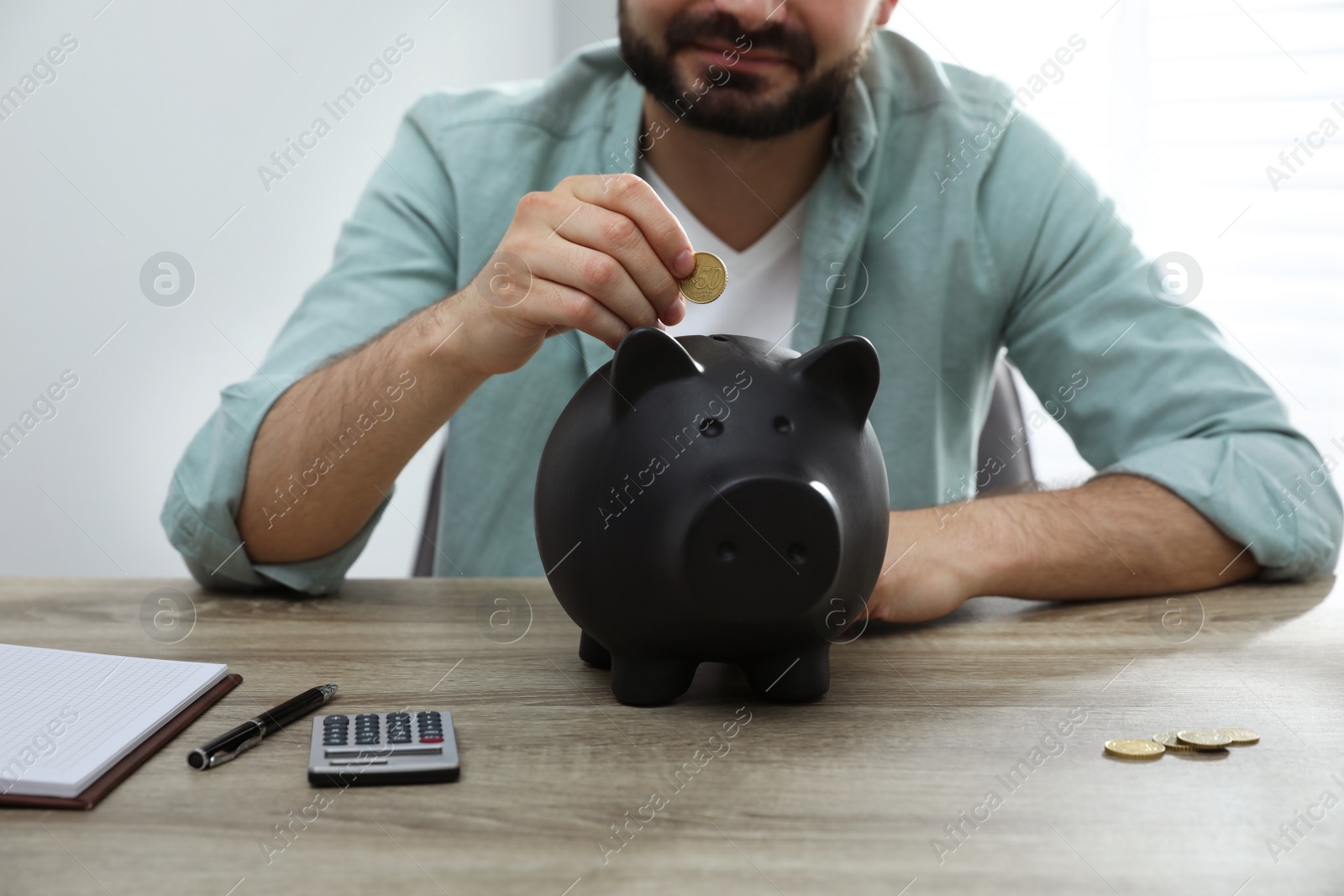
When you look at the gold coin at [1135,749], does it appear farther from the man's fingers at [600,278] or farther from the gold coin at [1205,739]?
the man's fingers at [600,278]

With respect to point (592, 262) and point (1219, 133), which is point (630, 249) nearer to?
point (592, 262)

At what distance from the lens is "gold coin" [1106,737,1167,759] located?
2.21ft

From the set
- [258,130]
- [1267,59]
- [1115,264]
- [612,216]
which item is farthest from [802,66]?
[1267,59]

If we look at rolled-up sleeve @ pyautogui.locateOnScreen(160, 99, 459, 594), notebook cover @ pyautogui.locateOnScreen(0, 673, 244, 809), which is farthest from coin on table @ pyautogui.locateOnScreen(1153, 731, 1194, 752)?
rolled-up sleeve @ pyautogui.locateOnScreen(160, 99, 459, 594)

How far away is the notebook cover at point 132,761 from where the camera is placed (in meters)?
0.60

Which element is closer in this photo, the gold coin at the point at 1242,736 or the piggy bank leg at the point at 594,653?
the gold coin at the point at 1242,736

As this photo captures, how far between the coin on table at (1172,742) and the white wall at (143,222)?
161cm

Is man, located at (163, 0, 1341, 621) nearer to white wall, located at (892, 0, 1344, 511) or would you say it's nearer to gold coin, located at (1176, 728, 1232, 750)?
gold coin, located at (1176, 728, 1232, 750)

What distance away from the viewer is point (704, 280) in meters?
0.83

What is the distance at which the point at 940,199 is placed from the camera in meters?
1.44

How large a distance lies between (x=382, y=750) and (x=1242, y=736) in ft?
1.76

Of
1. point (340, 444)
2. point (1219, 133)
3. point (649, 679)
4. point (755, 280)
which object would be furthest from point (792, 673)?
point (1219, 133)

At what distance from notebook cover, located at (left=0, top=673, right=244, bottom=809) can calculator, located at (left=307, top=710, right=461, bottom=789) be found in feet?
0.31

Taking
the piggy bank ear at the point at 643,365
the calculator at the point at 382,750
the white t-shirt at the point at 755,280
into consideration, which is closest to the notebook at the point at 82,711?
the calculator at the point at 382,750
